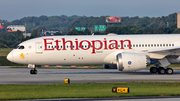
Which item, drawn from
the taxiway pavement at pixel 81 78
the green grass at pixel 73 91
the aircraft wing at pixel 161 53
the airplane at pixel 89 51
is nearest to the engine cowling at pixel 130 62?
the taxiway pavement at pixel 81 78

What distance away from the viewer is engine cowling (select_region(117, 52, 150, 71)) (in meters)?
31.8

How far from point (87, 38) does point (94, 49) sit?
5.39 ft

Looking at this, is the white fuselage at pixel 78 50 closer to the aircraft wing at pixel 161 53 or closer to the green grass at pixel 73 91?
the aircraft wing at pixel 161 53

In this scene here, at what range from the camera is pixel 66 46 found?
111 feet

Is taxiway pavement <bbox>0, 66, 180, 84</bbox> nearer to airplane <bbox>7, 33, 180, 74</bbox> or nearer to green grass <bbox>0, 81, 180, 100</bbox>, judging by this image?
airplane <bbox>7, 33, 180, 74</bbox>

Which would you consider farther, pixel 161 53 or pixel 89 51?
pixel 89 51

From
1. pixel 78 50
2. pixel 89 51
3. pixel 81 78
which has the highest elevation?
pixel 78 50

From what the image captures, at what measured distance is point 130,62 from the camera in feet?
104

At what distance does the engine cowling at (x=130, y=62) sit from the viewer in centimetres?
3180

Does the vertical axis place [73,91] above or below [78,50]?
below

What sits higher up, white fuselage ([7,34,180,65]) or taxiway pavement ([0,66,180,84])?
white fuselage ([7,34,180,65])

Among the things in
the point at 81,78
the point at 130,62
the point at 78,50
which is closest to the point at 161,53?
the point at 130,62

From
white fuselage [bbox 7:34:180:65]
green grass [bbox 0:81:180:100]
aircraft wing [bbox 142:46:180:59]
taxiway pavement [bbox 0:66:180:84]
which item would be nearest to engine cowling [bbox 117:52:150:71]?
taxiway pavement [bbox 0:66:180:84]

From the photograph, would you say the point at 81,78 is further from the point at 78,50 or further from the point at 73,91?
the point at 73,91
